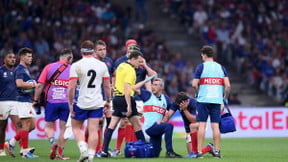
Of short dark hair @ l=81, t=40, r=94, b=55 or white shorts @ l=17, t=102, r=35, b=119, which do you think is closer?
short dark hair @ l=81, t=40, r=94, b=55

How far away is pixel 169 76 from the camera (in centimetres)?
3016

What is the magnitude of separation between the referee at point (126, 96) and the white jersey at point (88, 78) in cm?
177

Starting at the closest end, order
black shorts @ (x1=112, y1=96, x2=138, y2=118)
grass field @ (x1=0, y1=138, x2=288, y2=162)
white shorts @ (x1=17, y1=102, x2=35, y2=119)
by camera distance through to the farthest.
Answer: grass field @ (x1=0, y1=138, x2=288, y2=162) → black shorts @ (x1=112, y1=96, x2=138, y2=118) → white shorts @ (x1=17, y1=102, x2=35, y2=119)

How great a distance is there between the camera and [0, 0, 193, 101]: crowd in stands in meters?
28.8

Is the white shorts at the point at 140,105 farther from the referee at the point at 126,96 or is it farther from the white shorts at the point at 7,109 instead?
the white shorts at the point at 7,109

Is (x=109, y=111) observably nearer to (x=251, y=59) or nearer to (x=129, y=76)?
(x=129, y=76)

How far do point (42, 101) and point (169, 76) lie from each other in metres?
14.6

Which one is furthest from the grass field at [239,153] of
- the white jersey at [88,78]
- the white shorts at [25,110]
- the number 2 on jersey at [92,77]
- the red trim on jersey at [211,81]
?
the number 2 on jersey at [92,77]

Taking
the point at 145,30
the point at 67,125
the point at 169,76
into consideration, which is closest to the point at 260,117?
the point at 169,76

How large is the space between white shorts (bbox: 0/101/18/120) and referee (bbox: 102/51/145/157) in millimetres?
2830

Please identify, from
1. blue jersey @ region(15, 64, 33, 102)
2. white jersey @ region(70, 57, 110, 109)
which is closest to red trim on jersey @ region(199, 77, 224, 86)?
white jersey @ region(70, 57, 110, 109)

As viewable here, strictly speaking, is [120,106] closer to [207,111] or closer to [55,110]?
[55,110]

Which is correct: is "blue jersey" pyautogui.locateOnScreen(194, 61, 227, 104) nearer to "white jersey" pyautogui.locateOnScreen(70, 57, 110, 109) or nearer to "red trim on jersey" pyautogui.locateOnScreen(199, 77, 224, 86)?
"red trim on jersey" pyautogui.locateOnScreen(199, 77, 224, 86)

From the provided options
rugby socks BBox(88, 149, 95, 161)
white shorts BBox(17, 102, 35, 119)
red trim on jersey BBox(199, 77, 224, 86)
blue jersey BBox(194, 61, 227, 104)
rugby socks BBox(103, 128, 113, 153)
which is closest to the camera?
rugby socks BBox(88, 149, 95, 161)
